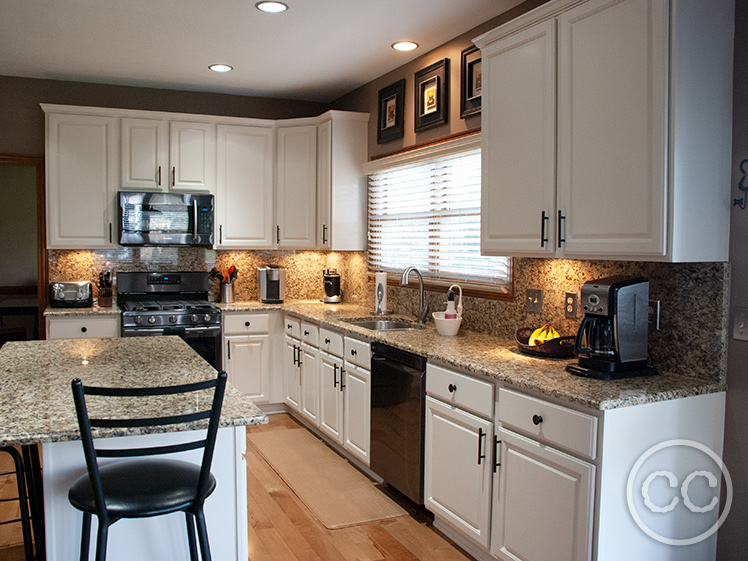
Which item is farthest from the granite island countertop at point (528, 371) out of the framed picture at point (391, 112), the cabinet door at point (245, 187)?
the cabinet door at point (245, 187)

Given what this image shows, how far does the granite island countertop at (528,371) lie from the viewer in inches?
84.4

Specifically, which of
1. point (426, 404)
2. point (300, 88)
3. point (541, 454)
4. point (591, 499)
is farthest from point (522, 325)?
point (300, 88)

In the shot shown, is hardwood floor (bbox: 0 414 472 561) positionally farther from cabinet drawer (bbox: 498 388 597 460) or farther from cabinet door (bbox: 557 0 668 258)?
cabinet door (bbox: 557 0 668 258)

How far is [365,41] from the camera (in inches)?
157

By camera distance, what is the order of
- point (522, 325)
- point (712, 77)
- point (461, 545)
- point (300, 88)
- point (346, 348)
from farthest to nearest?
point (300, 88)
point (346, 348)
point (522, 325)
point (461, 545)
point (712, 77)

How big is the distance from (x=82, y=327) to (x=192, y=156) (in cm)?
154

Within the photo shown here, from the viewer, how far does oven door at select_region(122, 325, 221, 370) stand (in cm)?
477

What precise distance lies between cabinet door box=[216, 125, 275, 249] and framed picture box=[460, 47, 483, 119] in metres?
2.06

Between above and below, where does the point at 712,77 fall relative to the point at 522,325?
above

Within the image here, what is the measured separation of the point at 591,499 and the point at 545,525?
27 cm

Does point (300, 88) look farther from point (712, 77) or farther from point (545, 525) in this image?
point (545, 525)

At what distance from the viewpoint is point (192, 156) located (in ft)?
16.7

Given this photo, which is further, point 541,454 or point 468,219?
point 468,219

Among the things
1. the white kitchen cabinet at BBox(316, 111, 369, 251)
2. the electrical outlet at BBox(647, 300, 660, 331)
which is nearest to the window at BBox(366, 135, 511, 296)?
the white kitchen cabinet at BBox(316, 111, 369, 251)
